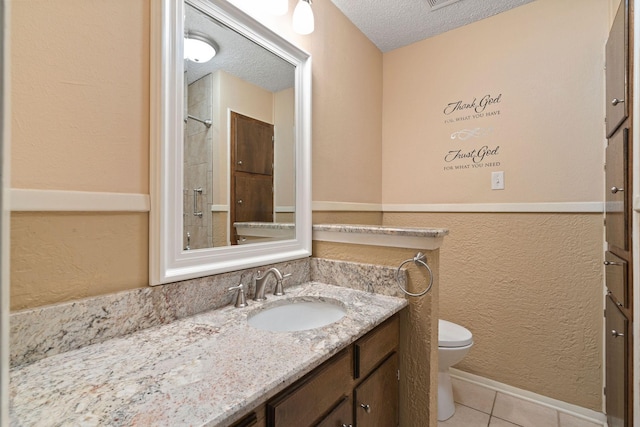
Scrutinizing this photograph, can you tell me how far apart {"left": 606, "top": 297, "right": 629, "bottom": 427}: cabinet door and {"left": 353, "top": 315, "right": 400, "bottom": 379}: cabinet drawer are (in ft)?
3.01

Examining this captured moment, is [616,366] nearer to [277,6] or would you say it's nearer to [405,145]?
[405,145]

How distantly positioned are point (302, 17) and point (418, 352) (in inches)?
61.5

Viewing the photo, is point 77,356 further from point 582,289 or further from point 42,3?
point 582,289

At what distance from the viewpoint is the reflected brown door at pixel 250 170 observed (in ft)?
4.07

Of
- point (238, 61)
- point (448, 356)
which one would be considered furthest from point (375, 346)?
point (238, 61)

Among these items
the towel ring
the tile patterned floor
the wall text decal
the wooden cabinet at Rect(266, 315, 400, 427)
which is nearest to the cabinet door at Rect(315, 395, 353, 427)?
the wooden cabinet at Rect(266, 315, 400, 427)

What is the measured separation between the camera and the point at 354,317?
1006mm

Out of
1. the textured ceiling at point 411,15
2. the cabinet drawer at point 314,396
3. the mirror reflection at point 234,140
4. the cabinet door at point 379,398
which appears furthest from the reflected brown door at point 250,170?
the textured ceiling at point 411,15


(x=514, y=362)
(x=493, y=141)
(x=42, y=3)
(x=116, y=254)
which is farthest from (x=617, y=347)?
(x=42, y=3)

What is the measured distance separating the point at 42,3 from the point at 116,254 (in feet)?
2.15

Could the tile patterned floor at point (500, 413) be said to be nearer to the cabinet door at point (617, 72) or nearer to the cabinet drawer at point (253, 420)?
the cabinet drawer at point (253, 420)

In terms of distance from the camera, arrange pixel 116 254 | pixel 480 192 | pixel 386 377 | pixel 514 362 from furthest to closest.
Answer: pixel 480 192
pixel 514 362
pixel 386 377
pixel 116 254

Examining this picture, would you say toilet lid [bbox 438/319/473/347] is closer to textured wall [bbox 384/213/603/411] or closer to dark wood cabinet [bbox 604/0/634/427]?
textured wall [bbox 384/213/603/411]

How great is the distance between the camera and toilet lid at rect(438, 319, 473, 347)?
5.07 feet
